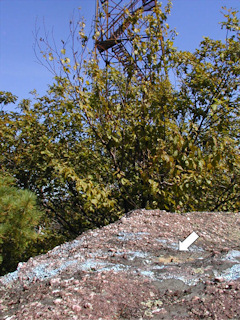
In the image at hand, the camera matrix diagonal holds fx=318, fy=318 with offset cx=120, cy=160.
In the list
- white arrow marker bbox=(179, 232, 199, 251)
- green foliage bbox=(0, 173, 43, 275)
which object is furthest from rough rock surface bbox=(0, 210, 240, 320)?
green foliage bbox=(0, 173, 43, 275)

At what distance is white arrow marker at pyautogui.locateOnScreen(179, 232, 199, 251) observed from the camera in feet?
9.52

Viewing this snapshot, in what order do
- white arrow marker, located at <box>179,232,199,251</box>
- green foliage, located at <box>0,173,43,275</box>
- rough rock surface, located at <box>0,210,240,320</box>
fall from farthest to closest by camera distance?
green foliage, located at <box>0,173,43,275</box>
white arrow marker, located at <box>179,232,199,251</box>
rough rock surface, located at <box>0,210,240,320</box>

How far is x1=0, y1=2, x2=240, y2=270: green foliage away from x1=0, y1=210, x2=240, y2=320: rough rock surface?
731 mm

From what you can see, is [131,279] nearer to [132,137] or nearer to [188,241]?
[188,241]

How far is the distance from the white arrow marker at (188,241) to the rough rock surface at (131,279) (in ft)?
0.15

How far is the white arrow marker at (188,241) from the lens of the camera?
9.52ft

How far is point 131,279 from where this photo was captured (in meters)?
2.18

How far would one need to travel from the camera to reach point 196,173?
3707 mm

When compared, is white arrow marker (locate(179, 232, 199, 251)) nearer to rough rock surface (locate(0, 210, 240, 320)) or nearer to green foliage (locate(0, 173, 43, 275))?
rough rock surface (locate(0, 210, 240, 320))

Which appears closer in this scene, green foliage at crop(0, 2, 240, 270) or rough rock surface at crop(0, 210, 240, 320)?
rough rock surface at crop(0, 210, 240, 320)

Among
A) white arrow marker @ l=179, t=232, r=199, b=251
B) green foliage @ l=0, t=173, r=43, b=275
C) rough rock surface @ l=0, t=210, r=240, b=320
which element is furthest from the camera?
green foliage @ l=0, t=173, r=43, b=275

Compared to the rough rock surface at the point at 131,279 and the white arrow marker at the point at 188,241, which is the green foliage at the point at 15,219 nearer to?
the rough rock surface at the point at 131,279

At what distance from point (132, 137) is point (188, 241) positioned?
1813 mm

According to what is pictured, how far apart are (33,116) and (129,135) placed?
68.2 inches
